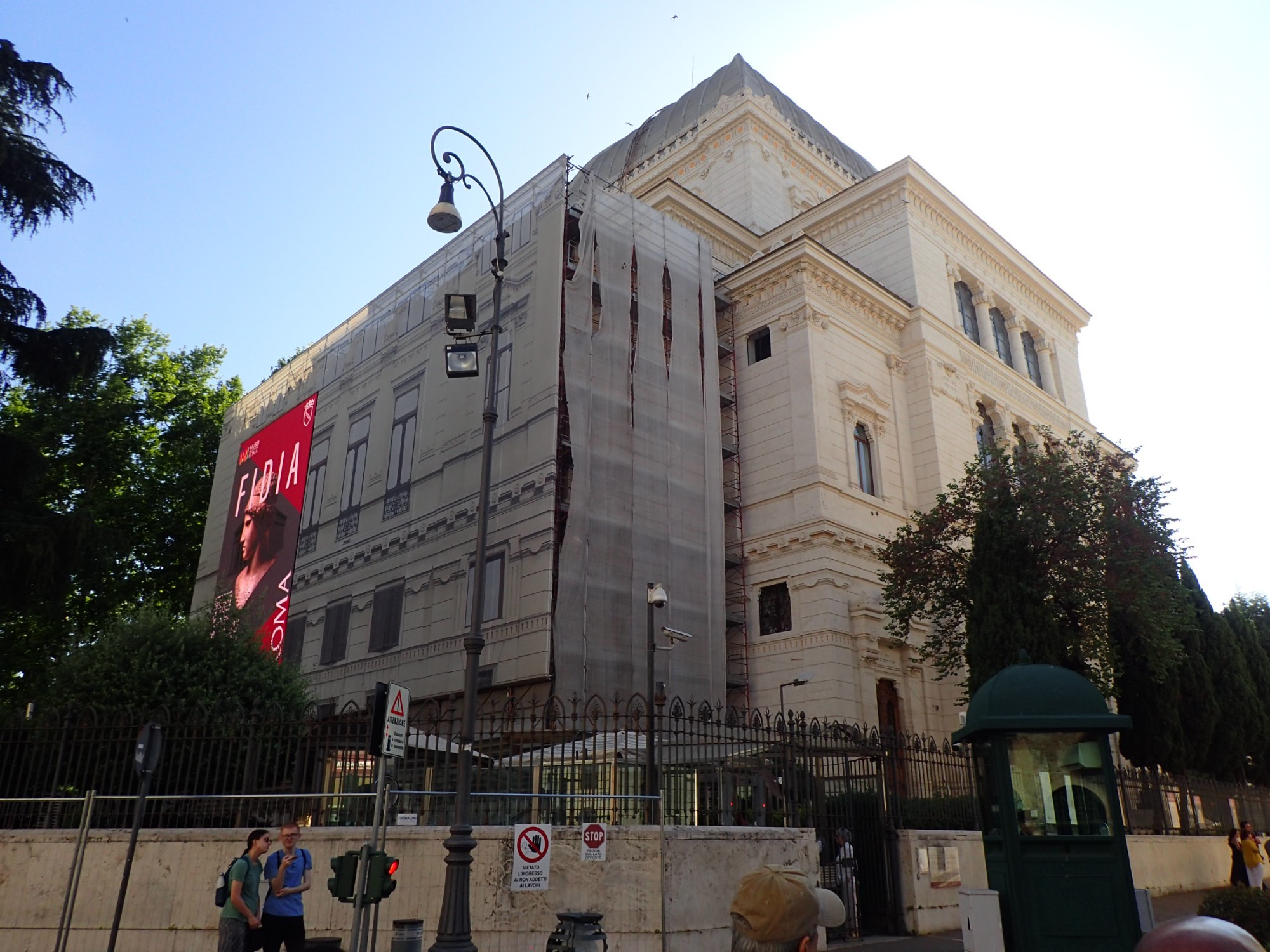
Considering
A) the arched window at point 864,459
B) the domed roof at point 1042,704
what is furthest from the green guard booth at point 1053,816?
the arched window at point 864,459

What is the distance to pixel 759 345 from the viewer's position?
2816cm

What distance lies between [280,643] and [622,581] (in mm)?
12677

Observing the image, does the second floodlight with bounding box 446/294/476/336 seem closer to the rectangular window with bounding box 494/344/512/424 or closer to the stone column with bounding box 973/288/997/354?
the rectangular window with bounding box 494/344/512/424

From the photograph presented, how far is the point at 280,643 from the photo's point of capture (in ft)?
92.3

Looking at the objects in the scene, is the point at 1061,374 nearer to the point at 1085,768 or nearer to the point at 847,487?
the point at 847,487

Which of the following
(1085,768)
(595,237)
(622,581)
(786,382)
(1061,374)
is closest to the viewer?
(1085,768)

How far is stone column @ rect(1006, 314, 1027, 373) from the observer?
34.6 meters

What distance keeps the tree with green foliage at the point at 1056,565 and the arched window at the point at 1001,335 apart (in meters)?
13.3

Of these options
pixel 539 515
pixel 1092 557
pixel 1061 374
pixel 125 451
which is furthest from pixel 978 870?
pixel 125 451

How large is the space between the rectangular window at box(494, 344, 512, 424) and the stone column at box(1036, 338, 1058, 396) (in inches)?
887

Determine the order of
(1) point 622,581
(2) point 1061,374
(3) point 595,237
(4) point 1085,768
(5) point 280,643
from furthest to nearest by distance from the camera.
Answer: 1. (2) point 1061,374
2. (5) point 280,643
3. (3) point 595,237
4. (1) point 622,581
5. (4) point 1085,768

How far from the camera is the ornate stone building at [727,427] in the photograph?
21.9 metres

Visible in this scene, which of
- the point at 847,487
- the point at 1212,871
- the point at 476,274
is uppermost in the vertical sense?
the point at 476,274

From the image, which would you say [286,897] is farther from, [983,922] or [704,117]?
[704,117]
